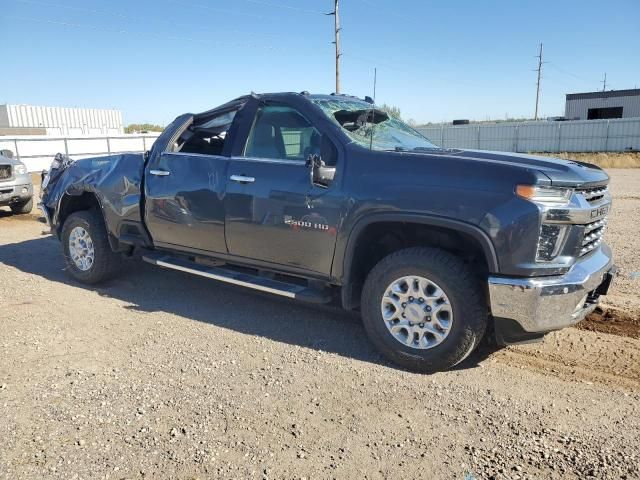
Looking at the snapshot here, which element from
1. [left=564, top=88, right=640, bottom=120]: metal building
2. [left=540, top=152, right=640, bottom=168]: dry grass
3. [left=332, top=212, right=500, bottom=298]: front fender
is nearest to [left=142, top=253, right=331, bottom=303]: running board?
[left=332, top=212, right=500, bottom=298]: front fender

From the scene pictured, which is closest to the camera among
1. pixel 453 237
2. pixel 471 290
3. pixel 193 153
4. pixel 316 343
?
pixel 471 290

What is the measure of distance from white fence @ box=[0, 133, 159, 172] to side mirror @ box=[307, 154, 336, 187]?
17.0 metres

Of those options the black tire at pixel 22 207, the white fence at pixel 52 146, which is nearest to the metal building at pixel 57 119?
the white fence at pixel 52 146

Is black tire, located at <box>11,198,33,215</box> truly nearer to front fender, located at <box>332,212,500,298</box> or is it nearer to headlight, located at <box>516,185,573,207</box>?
front fender, located at <box>332,212,500,298</box>

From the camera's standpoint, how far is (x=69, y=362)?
4.02 metres

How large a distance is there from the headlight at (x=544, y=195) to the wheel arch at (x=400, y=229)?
352 millimetres

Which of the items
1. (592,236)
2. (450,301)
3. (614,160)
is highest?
(592,236)

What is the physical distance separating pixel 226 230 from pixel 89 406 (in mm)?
1856

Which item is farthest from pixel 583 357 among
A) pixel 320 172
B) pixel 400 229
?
pixel 320 172

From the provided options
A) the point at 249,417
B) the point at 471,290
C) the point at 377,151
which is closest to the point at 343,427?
the point at 249,417

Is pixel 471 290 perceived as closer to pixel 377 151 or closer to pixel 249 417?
pixel 377 151

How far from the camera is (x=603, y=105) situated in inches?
Answer: 1863

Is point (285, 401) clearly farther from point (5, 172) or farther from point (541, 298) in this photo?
point (5, 172)

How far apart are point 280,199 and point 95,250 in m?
2.76
